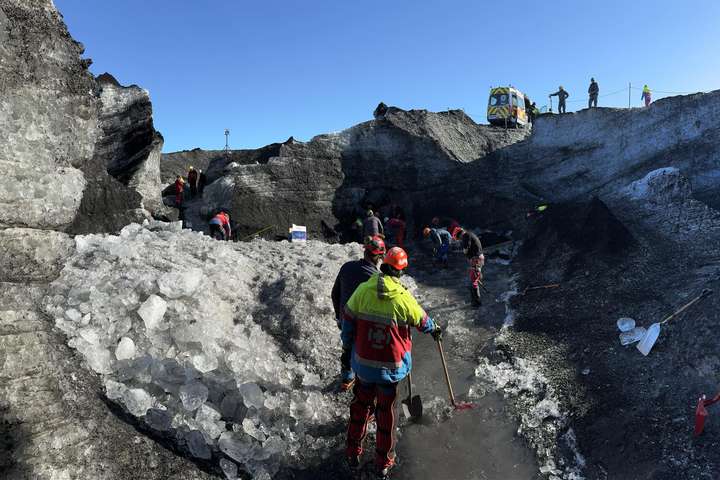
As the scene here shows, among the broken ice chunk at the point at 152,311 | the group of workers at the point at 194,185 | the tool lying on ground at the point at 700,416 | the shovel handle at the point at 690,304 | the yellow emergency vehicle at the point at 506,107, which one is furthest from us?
the yellow emergency vehicle at the point at 506,107

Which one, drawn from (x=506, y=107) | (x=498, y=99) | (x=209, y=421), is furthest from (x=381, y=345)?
(x=498, y=99)

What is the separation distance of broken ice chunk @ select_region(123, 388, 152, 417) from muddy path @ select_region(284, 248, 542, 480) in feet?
4.73

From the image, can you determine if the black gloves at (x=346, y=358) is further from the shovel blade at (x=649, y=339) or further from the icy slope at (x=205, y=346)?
the shovel blade at (x=649, y=339)

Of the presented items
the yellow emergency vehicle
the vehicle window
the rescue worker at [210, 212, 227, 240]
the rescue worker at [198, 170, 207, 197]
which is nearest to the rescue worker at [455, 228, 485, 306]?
the rescue worker at [210, 212, 227, 240]

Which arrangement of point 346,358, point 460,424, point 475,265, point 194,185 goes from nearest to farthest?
point 346,358
point 460,424
point 475,265
point 194,185

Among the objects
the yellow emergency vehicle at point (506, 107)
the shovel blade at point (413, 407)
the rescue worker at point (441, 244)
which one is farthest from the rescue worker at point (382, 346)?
the yellow emergency vehicle at point (506, 107)

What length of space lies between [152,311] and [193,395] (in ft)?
4.29

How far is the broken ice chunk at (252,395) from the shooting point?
14.8 ft

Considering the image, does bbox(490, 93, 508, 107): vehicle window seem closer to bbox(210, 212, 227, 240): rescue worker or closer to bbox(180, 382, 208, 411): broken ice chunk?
bbox(210, 212, 227, 240): rescue worker

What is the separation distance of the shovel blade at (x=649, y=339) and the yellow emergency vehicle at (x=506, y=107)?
16053 mm

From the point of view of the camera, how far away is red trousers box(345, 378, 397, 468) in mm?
3920

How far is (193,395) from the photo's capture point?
4277 mm

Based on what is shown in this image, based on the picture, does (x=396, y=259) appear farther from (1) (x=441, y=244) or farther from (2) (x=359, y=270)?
(1) (x=441, y=244)

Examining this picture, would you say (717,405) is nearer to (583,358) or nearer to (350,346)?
(583,358)
